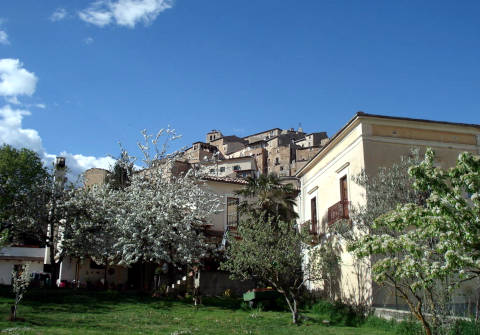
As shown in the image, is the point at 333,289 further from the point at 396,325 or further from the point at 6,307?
the point at 6,307

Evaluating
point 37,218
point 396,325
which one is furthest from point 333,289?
point 37,218

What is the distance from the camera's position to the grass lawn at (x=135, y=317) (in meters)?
13.0

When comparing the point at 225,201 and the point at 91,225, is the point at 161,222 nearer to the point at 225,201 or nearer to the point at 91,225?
the point at 91,225

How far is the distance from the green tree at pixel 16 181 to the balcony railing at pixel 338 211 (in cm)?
1540

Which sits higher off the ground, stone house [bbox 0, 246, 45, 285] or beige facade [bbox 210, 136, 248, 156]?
beige facade [bbox 210, 136, 248, 156]

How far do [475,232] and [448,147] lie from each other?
1174 cm

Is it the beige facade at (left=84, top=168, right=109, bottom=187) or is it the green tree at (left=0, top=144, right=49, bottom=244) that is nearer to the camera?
the green tree at (left=0, top=144, right=49, bottom=244)

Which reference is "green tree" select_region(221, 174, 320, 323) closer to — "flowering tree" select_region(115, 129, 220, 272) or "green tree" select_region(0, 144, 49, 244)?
"flowering tree" select_region(115, 129, 220, 272)

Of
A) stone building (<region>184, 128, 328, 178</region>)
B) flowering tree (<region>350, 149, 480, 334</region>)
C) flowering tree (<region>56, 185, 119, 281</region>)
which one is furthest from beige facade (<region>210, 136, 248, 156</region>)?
flowering tree (<region>350, 149, 480, 334</region>)

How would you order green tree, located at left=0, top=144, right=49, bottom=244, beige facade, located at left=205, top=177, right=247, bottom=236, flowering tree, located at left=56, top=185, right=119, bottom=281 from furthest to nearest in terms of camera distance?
beige facade, located at left=205, top=177, right=247, bottom=236 → green tree, located at left=0, top=144, right=49, bottom=244 → flowering tree, located at left=56, top=185, right=119, bottom=281

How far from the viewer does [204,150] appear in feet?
309

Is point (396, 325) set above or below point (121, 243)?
below

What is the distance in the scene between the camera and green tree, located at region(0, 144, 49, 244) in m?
24.3

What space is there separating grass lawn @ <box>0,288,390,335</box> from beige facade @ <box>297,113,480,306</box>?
211 centimetres
